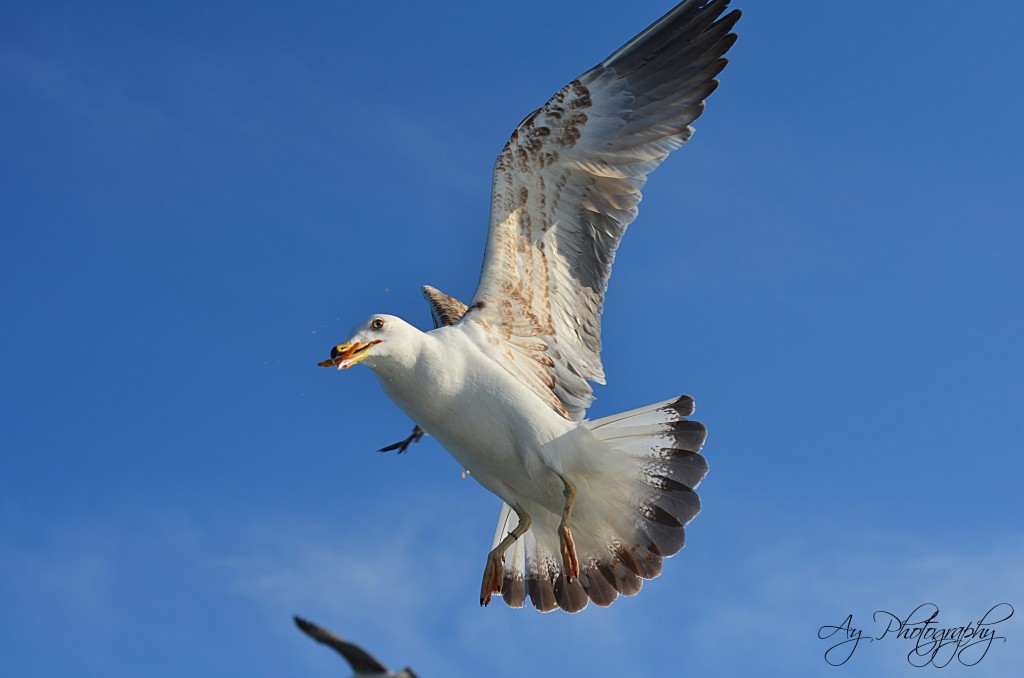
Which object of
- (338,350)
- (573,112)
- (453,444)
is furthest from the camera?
(573,112)

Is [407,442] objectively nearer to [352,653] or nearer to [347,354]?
[347,354]

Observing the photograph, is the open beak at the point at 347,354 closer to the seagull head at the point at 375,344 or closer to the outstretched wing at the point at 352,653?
the seagull head at the point at 375,344

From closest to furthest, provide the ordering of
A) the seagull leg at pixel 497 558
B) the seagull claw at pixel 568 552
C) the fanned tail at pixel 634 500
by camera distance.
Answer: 1. the seagull claw at pixel 568 552
2. the fanned tail at pixel 634 500
3. the seagull leg at pixel 497 558

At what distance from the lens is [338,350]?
7445mm

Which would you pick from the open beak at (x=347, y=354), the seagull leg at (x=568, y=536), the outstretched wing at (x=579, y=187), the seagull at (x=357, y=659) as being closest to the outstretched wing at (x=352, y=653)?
the seagull at (x=357, y=659)

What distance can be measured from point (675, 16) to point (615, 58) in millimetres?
624

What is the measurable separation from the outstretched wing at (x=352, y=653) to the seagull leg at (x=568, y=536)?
4.09 metres

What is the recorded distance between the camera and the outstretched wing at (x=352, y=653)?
3.36 m

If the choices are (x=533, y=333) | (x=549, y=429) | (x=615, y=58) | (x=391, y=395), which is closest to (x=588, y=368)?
(x=533, y=333)

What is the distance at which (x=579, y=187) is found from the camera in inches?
340

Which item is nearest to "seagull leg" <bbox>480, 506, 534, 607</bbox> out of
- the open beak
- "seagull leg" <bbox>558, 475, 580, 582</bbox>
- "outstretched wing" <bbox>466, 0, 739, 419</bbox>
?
"seagull leg" <bbox>558, 475, 580, 582</bbox>

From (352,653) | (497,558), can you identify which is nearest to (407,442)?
(497,558)

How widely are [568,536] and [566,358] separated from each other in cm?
157

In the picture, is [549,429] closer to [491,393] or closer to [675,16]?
[491,393]
